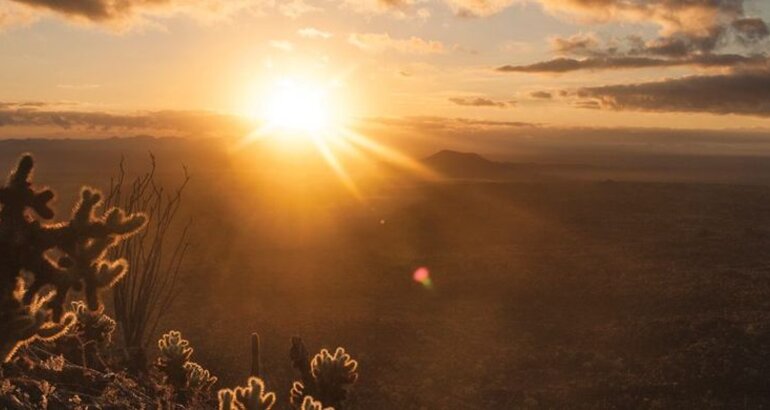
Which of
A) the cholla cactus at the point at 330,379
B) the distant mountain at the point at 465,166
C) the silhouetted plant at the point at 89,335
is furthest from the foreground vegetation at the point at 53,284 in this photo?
the distant mountain at the point at 465,166

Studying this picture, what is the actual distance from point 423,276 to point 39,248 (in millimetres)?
23170

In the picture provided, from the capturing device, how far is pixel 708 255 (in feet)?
89.6

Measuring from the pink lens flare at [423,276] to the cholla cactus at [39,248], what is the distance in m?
21.5

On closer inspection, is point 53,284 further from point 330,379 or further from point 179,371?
point 179,371

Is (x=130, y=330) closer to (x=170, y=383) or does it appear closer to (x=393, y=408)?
(x=393, y=408)

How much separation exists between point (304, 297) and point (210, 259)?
796cm

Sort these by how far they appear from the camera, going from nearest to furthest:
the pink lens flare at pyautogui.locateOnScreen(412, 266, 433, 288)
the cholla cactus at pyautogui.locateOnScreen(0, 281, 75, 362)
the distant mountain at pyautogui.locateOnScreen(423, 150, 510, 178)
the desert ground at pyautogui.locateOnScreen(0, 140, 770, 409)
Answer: the cholla cactus at pyautogui.locateOnScreen(0, 281, 75, 362)
the desert ground at pyautogui.locateOnScreen(0, 140, 770, 409)
the pink lens flare at pyautogui.locateOnScreen(412, 266, 433, 288)
the distant mountain at pyautogui.locateOnScreen(423, 150, 510, 178)

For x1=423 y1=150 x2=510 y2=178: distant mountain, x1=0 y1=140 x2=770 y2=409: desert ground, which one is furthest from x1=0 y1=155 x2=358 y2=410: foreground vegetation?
x1=423 y1=150 x2=510 y2=178: distant mountain

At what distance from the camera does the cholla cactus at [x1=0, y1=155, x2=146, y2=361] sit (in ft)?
10.8

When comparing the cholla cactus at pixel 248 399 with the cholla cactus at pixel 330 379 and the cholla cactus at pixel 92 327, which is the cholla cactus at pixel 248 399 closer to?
the cholla cactus at pixel 330 379

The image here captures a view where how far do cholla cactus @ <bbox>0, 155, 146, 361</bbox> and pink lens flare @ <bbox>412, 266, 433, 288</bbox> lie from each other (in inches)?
845

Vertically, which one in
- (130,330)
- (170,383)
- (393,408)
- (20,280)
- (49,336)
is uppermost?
(20,280)

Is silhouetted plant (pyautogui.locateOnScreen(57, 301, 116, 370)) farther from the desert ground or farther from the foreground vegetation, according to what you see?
the desert ground

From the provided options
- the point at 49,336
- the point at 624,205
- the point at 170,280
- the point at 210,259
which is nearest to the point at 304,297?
the point at 170,280
